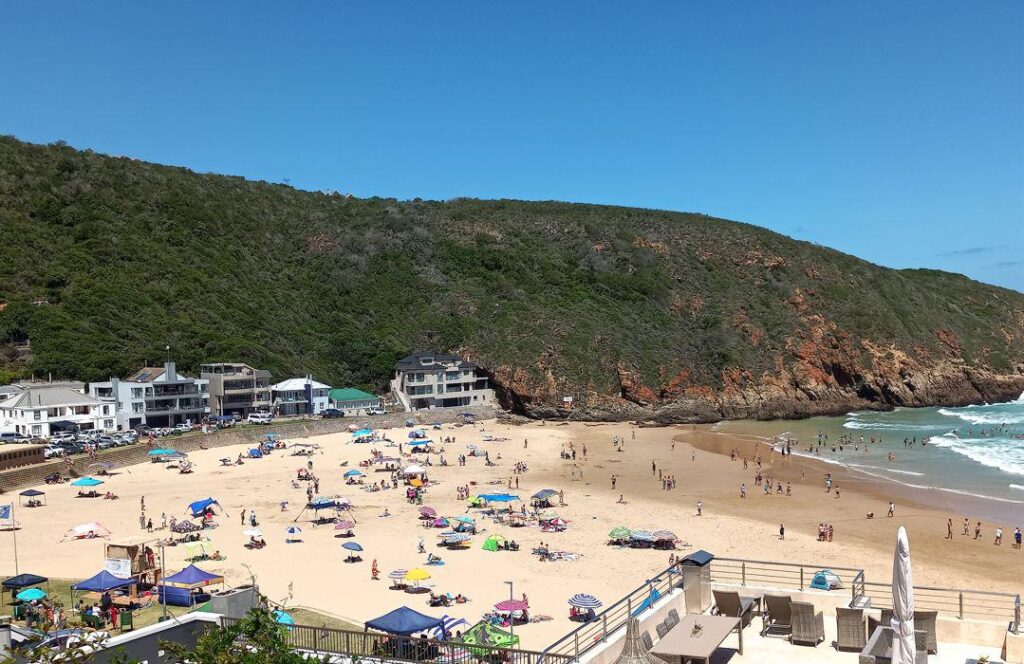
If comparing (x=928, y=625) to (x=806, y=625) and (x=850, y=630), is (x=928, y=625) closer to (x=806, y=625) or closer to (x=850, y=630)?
(x=850, y=630)

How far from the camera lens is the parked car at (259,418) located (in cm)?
5491

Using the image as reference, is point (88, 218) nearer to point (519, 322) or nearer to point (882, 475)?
point (519, 322)

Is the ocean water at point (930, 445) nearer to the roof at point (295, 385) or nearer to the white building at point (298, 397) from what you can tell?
the white building at point (298, 397)

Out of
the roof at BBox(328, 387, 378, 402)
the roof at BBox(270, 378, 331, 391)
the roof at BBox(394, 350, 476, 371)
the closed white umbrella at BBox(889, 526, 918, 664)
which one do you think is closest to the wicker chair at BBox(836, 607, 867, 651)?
the closed white umbrella at BBox(889, 526, 918, 664)

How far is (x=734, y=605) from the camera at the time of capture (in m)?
8.89

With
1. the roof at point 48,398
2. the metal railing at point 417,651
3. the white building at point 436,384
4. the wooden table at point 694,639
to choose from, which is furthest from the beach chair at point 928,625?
the white building at point 436,384

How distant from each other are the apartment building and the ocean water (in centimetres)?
3465

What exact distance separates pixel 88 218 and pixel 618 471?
57.7 metres

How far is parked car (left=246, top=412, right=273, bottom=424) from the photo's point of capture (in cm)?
5491

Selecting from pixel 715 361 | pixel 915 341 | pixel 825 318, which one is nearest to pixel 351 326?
pixel 715 361

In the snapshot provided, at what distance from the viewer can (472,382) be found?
2721 inches

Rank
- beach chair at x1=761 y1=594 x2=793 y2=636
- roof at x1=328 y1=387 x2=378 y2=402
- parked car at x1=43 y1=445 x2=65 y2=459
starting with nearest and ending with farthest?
beach chair at x1=761 y1=594 x2=793 y2=636
parked car at x1=43 y1=445 x2=65 y2=459
roof at x1=328 y1=387 x2=378 y2=402

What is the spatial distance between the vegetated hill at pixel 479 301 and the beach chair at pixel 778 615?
178ft

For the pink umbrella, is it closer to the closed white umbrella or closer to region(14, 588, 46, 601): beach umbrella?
region(14, 588, 46, 601): beach umbrella
